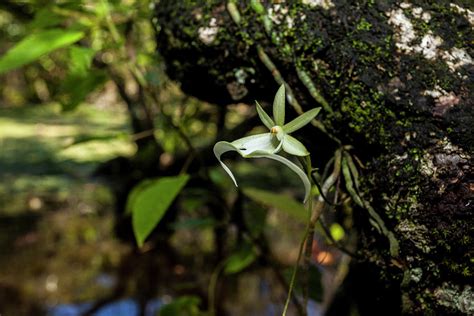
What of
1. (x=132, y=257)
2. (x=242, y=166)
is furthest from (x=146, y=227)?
(x=242, y=166)

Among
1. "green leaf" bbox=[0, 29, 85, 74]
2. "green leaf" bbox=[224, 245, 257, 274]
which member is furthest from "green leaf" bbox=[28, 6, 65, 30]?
"green leaf" bbox=[224, 245, 257, 274]

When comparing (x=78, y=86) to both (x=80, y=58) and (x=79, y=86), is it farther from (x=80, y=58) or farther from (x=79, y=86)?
(x=80, y=58)

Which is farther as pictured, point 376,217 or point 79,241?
point 79,241

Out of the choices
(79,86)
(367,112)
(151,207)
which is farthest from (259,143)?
(79,86)

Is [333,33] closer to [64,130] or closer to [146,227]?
[146,227]

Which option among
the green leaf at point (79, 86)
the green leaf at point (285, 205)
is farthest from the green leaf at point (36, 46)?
the green leaf at point (285, 205)

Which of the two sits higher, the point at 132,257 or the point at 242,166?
the point at 132,257

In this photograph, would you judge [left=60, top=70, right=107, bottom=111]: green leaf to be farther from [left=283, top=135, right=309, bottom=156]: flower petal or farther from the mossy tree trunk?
[left=283, top=135, right=309, bottom=156]: flower petal
